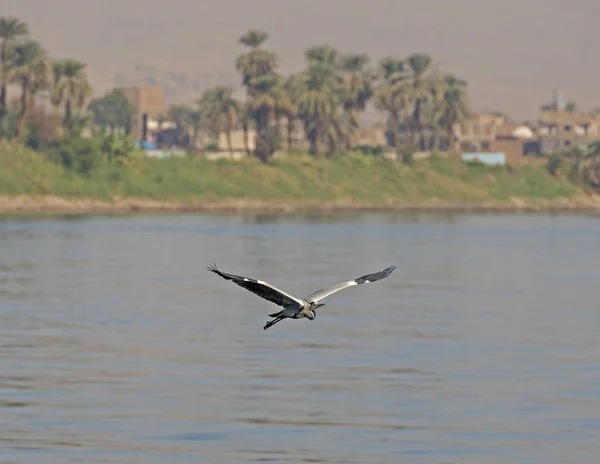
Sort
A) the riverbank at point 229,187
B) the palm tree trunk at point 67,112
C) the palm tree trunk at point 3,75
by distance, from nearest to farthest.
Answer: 1. the riverbank at point 229,187
2. the palm tree trunk at point 3,75
3. the palm tree trunk at point 67,112

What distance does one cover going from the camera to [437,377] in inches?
1398

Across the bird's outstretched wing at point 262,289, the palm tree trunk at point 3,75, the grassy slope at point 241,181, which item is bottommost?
the grassy slope at point 241,181

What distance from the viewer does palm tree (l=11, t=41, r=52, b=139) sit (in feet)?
568

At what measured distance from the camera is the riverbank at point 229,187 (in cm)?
16812

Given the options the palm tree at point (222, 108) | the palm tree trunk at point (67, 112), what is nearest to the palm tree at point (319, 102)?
the palm tree at point (222, 108)

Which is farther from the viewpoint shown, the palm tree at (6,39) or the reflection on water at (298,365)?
the palm tree at (6,39)

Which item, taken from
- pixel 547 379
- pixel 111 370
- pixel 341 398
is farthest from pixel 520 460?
pixel 111 370

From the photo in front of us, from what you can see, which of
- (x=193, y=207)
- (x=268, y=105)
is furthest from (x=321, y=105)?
(x=193, y=207)

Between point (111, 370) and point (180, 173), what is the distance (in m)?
143

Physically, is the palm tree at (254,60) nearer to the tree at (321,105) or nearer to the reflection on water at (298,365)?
the tree at (321,105)

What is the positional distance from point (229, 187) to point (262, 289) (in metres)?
160

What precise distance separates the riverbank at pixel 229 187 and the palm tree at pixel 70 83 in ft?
29.5

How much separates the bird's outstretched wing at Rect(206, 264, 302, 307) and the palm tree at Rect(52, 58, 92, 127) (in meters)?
158

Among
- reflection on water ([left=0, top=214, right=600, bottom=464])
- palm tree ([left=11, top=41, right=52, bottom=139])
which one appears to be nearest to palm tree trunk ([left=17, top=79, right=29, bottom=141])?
palm tree ([left=11, top=41, right=52, bottom=139])
